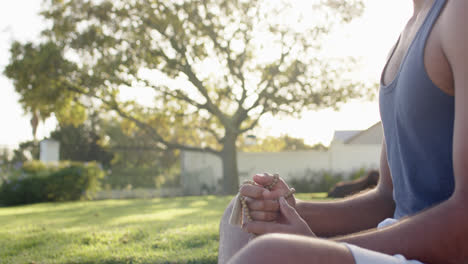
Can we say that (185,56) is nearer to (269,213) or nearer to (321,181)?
(321,181)

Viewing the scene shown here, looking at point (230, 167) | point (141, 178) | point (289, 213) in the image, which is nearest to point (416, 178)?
point (289, 213)

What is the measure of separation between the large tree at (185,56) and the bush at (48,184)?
2.62 metres

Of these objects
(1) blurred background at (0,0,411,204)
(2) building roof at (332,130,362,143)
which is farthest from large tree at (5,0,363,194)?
(2) building roof at (332,130,362,143)

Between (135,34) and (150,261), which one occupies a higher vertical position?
(135,34)

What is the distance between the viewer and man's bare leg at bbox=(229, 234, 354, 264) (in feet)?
2.81

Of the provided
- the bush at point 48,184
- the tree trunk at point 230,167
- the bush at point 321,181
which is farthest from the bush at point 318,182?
the bush at point 48,184

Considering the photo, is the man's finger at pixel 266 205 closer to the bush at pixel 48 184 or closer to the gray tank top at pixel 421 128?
the gray tank top at pixel 421 128

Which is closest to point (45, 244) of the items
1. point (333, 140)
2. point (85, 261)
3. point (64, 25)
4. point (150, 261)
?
point (85, 261)

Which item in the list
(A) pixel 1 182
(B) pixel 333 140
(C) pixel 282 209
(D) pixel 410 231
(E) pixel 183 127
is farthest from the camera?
(B) pixel 333 140

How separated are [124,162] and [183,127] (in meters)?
21.6

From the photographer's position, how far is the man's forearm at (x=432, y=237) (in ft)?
3.17

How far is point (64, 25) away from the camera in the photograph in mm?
14695

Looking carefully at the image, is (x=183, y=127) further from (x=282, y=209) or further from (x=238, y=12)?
(x=282, y=209)

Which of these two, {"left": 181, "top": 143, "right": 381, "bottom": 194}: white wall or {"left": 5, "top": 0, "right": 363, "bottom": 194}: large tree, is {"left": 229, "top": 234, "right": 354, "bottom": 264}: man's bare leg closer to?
{"left": 5, "top": 0, "right": 363, "bottom": 194}: large tree
